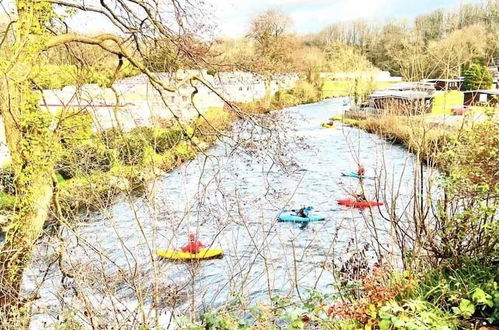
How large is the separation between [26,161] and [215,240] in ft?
11.3

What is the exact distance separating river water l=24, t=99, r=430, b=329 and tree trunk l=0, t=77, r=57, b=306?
0.36 meters

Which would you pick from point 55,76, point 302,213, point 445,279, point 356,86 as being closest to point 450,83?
point 445,279

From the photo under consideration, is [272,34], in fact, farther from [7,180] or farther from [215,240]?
[7,180]

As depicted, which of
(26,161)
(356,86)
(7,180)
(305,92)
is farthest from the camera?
(305,92)

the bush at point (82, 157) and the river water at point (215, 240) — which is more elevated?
the bush at point (82, 157)

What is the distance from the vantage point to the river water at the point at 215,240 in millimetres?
4762

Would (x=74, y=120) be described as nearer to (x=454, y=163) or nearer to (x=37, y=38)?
(x=37, y=38)

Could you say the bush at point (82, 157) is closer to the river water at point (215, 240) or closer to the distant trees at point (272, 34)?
the river water at point (215, 240)

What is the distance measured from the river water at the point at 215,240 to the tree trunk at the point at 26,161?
36 cm

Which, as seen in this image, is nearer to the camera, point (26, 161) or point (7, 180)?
point (26, 161)

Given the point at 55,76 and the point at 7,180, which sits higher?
the point at 55,76

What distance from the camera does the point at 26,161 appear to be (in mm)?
6711

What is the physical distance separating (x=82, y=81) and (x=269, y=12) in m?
29.7

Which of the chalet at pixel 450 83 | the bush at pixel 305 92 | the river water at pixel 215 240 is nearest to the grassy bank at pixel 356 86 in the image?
the bush at pixel 305 92
